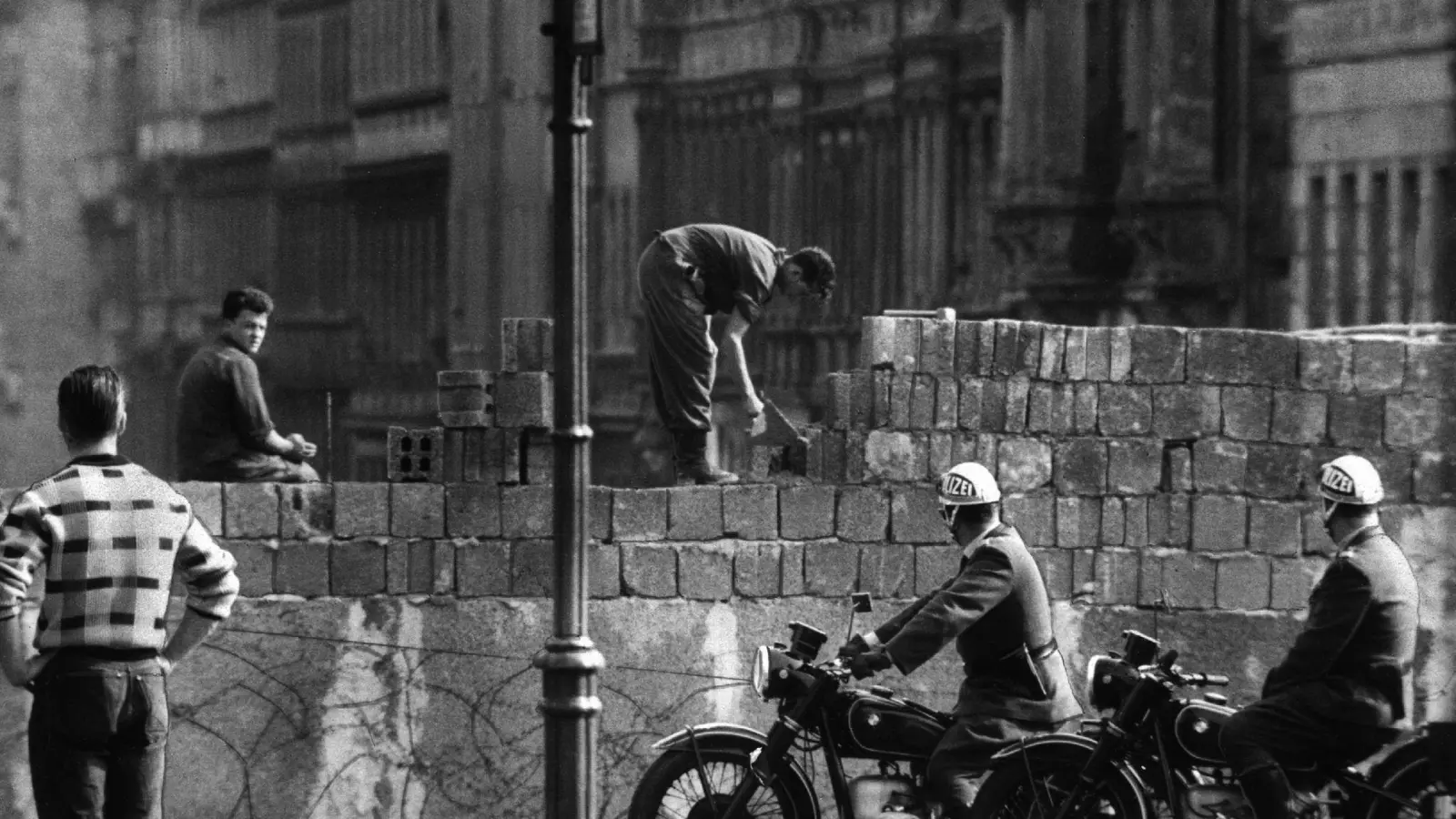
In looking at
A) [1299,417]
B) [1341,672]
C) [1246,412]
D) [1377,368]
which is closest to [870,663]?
[1341,672]

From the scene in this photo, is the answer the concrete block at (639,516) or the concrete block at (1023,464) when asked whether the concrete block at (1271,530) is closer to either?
the concrete block at (1023,464)

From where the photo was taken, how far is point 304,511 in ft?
36.5

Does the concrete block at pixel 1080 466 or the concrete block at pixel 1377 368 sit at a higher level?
the concrete block at pixel 1377 368

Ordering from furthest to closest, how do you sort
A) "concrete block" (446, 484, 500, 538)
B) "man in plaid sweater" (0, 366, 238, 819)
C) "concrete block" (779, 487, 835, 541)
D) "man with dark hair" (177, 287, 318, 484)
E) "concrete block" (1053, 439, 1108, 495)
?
1. "man with dark hair" (177, 287, 318, 484)
2. "concrete block" (1053, 439, 1108, 495)
3. "concrete block" (779, 487, 835, 541)
4. "concrete block" (446, 484, 500, 538)
5. "man in plaid sweater" (0, 366, 238, 819)

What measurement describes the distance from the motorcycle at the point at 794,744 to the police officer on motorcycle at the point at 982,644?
149mm

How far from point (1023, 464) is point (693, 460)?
1.51 meters

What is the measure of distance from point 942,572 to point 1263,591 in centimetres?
149

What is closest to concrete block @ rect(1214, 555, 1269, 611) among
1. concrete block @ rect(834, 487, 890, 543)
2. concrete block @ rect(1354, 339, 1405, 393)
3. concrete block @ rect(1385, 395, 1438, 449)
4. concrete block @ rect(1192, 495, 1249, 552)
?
concrete block @ rect(1192, 495, 1249, 552)

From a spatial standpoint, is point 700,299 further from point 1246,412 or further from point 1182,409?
point 1246,412

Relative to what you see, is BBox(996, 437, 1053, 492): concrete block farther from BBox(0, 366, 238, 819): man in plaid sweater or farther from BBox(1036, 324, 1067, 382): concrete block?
BBox(0, 366, 238, 819): man in plaid sweater

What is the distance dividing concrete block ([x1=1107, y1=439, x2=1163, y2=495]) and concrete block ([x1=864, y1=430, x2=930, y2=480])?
873 mm

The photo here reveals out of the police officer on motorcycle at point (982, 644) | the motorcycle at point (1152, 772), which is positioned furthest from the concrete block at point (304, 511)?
the motorcycle at point (1152, 772)

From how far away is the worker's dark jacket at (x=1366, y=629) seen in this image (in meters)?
8.79

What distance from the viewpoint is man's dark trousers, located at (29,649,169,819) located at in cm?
779
